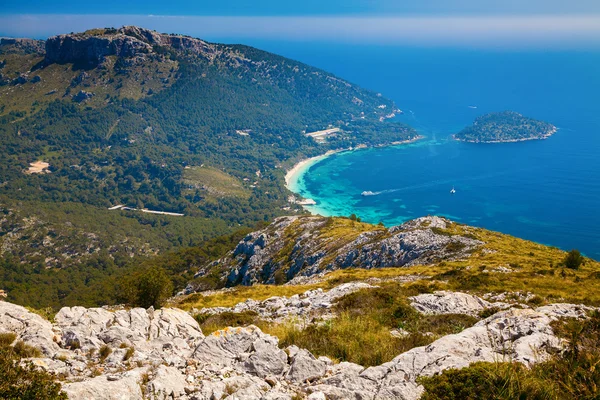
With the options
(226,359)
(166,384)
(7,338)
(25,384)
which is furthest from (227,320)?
(25,384)

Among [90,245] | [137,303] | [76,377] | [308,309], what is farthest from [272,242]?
[90,245]

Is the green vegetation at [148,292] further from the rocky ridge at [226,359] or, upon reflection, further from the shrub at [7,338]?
the shrub at [7,338]

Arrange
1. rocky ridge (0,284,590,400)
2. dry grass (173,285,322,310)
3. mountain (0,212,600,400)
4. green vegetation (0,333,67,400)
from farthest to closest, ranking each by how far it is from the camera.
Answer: dry grass (173,285,322,310), rocky ridge (0,284,590,400), mountain (0,212,600,400), green vegetation (0,333,67,400)

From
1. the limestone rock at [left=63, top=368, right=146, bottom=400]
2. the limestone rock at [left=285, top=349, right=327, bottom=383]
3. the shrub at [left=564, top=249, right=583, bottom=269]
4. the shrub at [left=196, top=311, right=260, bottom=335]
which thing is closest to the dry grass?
the shrub at [left=196, top=311, right=260, bottom=335]

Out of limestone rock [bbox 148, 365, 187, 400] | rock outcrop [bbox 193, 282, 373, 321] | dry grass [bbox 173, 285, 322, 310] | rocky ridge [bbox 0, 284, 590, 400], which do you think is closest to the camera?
limestone rock [bbox 148, 365, 187, 400]

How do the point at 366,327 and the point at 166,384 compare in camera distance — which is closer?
the point at 166,384

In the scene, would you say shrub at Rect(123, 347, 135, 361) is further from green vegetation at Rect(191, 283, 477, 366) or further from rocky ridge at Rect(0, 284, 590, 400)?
green vegetation at Rect(191, 283, 477, 366)

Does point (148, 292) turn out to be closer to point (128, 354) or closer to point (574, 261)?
point (128, 354)
